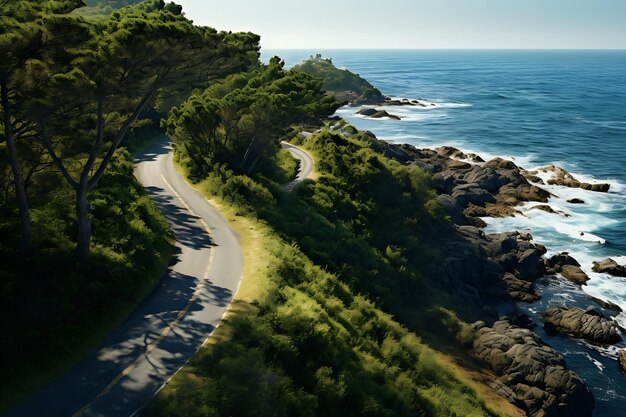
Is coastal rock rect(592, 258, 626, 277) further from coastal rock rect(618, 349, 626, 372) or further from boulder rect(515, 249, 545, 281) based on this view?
coastal rock rect(618, 349, 626, 372)

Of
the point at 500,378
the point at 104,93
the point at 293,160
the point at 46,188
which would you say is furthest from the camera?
the point at 293,160

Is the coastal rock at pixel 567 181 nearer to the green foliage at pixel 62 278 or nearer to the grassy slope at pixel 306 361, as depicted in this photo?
the grassy slope at pixel 306 361

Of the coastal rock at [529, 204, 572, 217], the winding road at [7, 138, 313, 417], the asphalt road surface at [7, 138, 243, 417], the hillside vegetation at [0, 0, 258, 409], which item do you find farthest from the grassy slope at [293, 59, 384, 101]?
the hillside vegetation at [0, 0, 258, 409]

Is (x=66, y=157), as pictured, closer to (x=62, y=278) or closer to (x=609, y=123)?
(x=62, y=278)

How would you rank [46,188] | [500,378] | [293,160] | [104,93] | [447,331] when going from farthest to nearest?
[293,160], [447,331], [500,378], [46,188], [104,93]

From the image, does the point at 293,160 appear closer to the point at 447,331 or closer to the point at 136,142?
the point at 136,142

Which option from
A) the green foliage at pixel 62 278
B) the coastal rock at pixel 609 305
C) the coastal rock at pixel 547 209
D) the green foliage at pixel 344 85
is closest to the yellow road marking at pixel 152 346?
the green foliage at pixel 62 278

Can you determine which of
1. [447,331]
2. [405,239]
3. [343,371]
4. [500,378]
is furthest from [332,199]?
[343,371]
